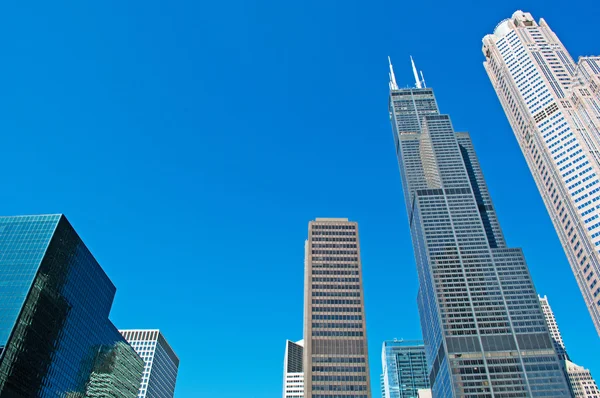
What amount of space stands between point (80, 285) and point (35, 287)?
75.4ft

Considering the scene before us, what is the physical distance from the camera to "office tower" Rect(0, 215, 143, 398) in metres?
112

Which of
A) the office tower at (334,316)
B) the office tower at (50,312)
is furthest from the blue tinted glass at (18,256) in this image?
the office tower at (334,316)

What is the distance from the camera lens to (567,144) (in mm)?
164125

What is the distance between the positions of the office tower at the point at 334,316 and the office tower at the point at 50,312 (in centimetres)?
6658

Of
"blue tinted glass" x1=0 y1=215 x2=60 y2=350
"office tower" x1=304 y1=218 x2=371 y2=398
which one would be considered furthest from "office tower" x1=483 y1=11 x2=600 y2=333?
"blue tinted glass" x1=0 y1=215 x2=60 y2=350

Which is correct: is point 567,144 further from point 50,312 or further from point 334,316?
point 50,312

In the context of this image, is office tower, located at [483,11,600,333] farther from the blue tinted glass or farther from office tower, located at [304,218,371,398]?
the blue tinted glass

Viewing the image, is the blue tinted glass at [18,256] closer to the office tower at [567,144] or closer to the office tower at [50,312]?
the office tower at [50,312]

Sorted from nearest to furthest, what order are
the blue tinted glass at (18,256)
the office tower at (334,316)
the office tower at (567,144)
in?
1. the blue tinted glass at (18,256)
2. the office tower at (334,316)
3. the office tower at (567,144)

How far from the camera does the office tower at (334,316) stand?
14100 cm

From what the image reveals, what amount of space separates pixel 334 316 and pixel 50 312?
267 feet

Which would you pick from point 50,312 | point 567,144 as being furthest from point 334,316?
point 567,144

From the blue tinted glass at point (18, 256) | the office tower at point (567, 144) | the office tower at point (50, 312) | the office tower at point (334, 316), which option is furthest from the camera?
the office tower at point (567, 144)

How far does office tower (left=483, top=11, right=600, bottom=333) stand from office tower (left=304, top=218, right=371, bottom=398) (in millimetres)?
68515
